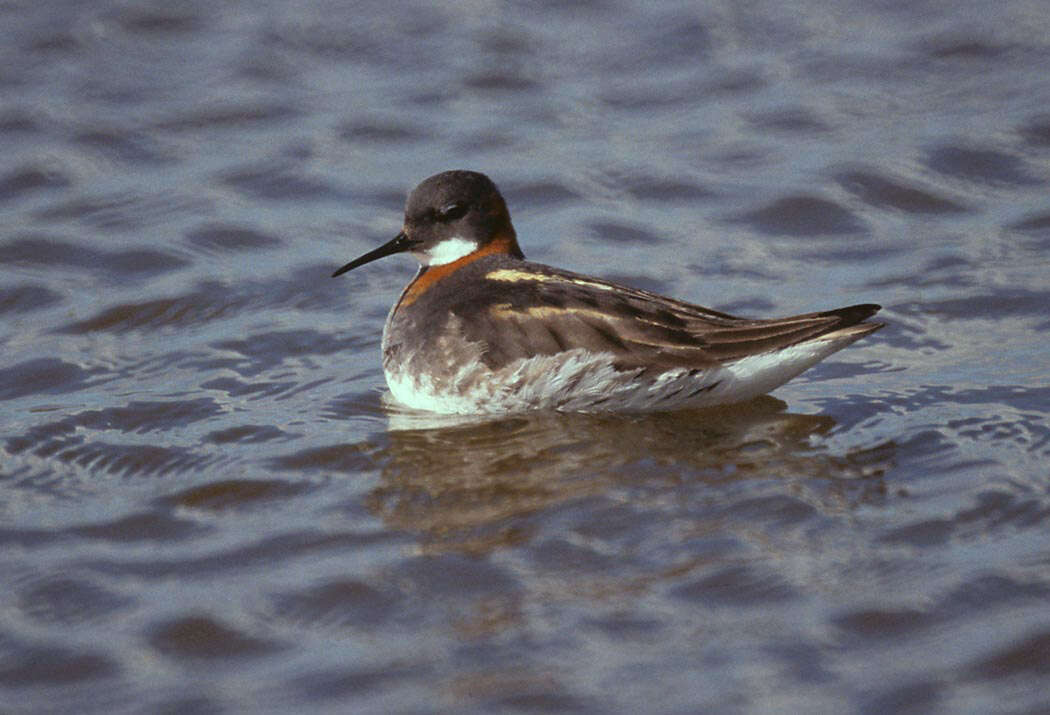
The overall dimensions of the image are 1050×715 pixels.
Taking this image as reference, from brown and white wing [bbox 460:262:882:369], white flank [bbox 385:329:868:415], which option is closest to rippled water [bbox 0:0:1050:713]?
white flank [bbox 385:329:868:415]

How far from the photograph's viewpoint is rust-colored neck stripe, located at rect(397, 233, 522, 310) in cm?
800

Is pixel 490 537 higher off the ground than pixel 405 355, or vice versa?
pixel 405 355

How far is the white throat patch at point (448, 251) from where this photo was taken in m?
8.03

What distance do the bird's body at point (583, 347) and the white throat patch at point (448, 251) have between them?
0.31 meters

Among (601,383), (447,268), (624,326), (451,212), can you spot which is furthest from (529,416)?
(451,212)

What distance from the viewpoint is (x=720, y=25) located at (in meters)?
12.8

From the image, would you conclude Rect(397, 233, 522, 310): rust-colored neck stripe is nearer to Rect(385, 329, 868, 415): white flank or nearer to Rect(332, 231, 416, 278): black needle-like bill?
Rect(332, 231, 416, 278): black needle-like bill

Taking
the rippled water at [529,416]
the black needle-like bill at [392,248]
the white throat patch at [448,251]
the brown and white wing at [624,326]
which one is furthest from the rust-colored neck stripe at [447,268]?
the brown and white wing at [624,326]

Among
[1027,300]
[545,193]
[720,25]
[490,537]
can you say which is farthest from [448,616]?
[720,25]

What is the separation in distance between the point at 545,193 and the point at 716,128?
5.12 ft

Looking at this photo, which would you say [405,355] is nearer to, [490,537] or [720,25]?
[490,537]

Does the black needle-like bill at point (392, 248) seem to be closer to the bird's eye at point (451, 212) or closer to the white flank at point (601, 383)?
the bird's eye at point (451, 212)

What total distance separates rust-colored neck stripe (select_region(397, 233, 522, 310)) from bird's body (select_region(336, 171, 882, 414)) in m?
0.23

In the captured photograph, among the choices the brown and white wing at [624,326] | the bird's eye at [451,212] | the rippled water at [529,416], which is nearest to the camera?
the rippled water at [529,416]
